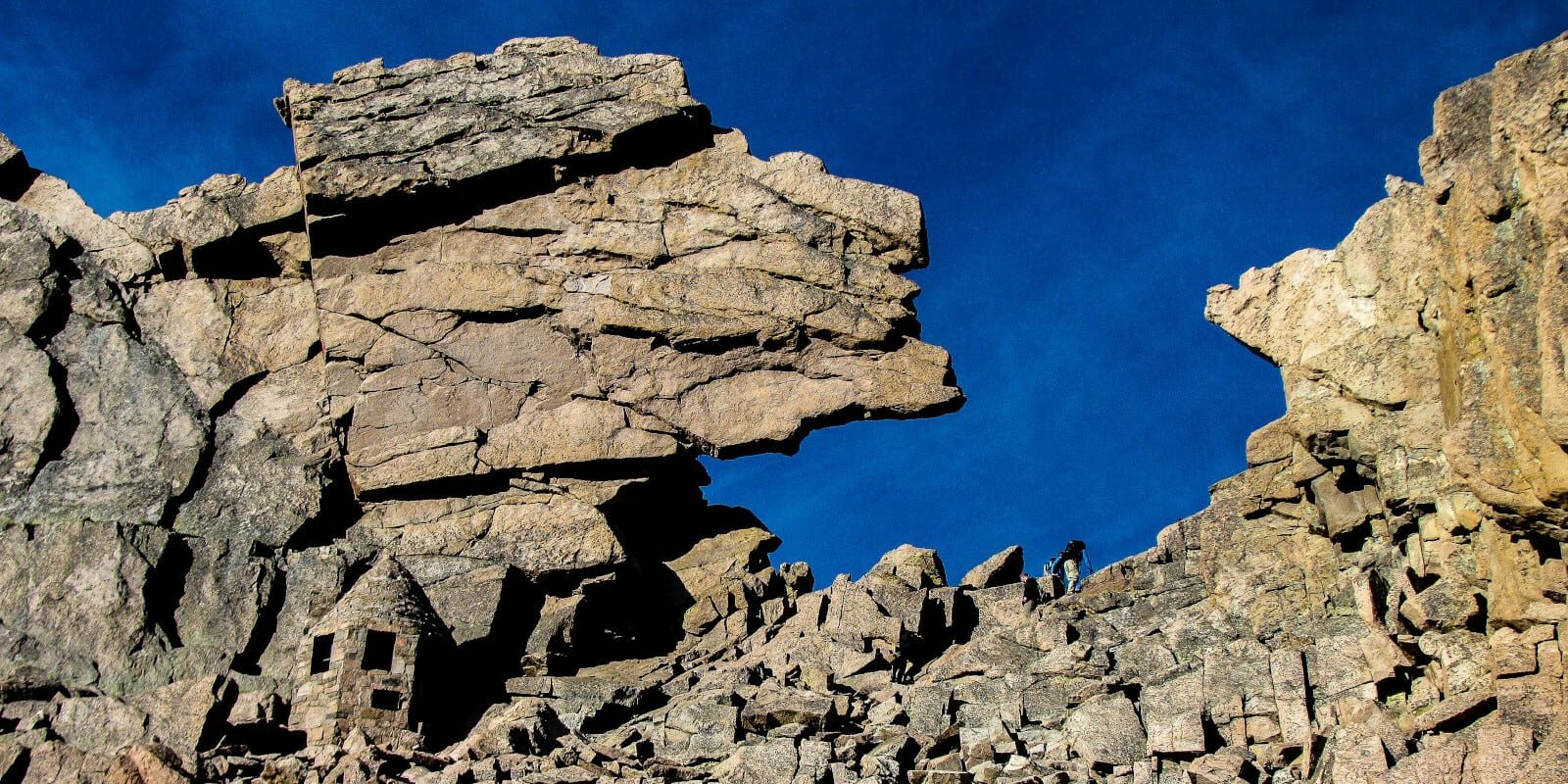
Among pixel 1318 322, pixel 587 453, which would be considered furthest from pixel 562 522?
pixel 1318 322

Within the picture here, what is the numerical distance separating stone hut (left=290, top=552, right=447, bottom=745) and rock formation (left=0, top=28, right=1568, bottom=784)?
9cm

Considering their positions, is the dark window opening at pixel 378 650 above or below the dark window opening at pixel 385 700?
above

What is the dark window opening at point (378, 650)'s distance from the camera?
27.5 meters

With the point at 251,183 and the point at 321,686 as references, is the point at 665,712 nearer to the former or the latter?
the point at 321,686

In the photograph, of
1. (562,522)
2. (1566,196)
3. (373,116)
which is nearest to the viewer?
(1566,196)

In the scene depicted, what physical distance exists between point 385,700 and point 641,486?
6954mm

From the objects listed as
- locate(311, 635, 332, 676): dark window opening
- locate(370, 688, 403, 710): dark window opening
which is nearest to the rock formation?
locate(370, 688, 403, 710): dark window opening

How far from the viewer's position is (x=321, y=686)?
2711 centimetres

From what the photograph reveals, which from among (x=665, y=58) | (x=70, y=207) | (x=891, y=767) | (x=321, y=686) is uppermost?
(x=665, y=58)

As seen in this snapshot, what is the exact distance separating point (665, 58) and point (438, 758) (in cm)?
1730

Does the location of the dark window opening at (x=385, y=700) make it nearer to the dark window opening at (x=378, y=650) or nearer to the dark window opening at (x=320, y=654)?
the dark window opening at (x=378, y=650)

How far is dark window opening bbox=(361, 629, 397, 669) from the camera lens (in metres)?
27.5

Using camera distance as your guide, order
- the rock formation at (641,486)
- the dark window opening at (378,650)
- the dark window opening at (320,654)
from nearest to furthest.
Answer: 1. the rock formation at (641,486)
2. the dark window opening at (378,650)
3. the dark window opening at (320,654)

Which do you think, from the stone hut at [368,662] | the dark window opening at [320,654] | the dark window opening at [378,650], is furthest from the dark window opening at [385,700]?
the dark window opening at [320,654]
